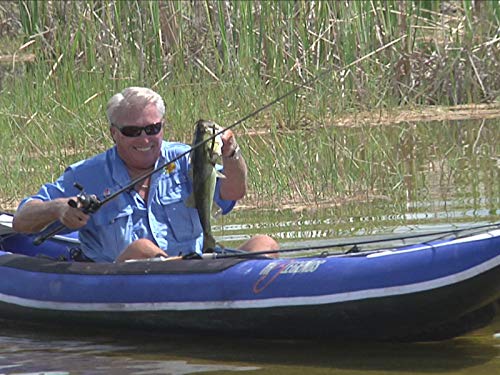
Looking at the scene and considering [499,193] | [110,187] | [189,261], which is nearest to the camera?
[189,261]

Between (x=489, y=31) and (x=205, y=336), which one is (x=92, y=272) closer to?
(x=205, y=336)

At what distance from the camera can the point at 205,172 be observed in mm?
6531

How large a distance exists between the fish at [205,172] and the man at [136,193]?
0.22m

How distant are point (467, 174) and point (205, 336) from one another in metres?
4.24

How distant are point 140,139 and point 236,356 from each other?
1.17 m

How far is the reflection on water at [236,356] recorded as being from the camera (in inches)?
232

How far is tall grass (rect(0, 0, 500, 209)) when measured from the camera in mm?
11656

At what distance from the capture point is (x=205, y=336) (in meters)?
6.49

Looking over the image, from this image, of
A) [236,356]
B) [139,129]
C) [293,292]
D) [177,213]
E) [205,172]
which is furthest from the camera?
[177,213]

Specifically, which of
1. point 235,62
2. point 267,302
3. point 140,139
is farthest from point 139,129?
point 235,62

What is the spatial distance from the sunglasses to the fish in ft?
0.95

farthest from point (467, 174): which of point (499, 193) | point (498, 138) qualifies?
point (498, 138)

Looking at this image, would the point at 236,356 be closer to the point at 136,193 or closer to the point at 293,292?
the point at 293,292

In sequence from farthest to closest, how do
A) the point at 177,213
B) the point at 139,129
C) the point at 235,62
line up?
1. the point at 235,62
2. the point at 177,213
3. the point at 139,129
